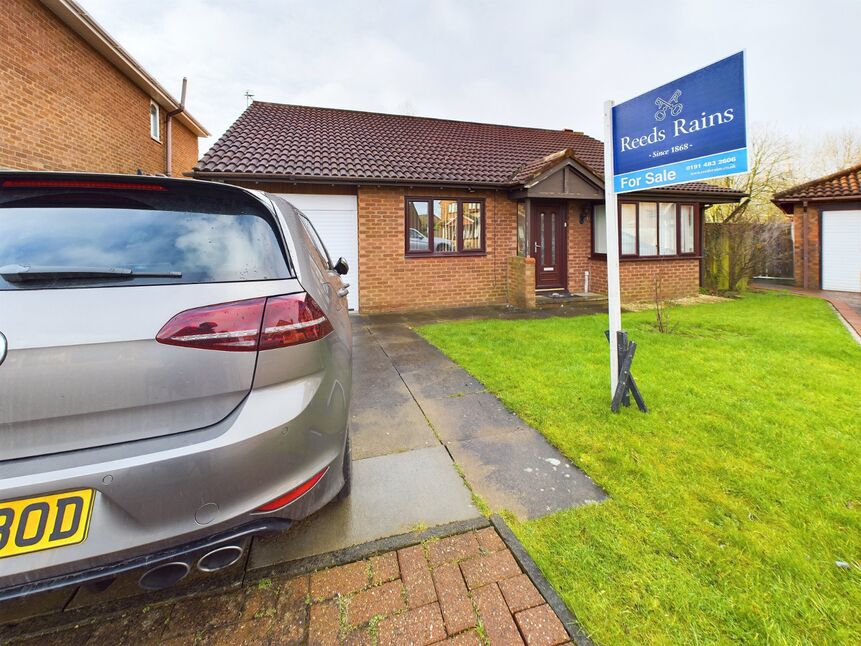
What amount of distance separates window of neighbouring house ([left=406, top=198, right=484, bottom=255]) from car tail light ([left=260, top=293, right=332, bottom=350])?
8.37m

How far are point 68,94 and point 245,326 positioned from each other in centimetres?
1166

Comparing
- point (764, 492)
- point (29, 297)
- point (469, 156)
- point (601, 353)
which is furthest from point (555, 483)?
point (469, 156)

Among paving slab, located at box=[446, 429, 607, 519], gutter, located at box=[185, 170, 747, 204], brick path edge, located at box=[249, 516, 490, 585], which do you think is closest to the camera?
brick path edge, located at box=[249, 516, 490, 585]

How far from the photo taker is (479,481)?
2.59 m

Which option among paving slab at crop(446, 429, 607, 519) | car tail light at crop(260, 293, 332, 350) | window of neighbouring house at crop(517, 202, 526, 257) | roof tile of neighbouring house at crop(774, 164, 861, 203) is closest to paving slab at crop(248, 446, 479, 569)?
paving slab at crop(446, 429, 607, 519)

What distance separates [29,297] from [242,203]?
30.6 inches

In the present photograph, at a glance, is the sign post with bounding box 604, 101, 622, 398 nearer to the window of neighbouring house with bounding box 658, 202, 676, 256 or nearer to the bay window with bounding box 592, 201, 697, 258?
the bay window with bounding box 592, 201, 697, 258

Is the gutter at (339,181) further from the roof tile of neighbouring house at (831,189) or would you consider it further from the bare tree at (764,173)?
the bare tree at (764,173)

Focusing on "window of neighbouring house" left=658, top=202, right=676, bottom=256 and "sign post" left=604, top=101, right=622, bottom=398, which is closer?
"sign post" left=604, top=101, right=622, bottom=398

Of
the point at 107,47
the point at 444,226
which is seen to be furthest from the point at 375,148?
the point at 107,47

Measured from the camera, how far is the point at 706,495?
7.73ft

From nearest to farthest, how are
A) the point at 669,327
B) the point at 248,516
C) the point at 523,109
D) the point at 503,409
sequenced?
the point at 248,516
the point at 503,409
the point at 669,327
the point at 523,109

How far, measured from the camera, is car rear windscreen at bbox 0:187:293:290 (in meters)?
1.35

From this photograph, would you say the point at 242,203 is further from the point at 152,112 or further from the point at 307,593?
the point at 152,112
